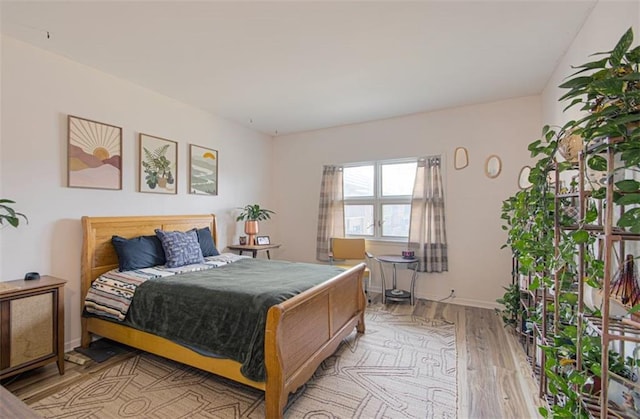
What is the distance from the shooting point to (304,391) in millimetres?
2104

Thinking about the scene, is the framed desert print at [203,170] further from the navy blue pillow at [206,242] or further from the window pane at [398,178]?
the window pane at [398,178]

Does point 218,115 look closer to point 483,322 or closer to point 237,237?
point 237,237

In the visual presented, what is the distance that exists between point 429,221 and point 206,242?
3.01m

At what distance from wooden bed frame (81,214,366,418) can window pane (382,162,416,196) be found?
1794 mm

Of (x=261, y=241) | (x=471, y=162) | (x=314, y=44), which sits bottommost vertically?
(x=261, y=241)

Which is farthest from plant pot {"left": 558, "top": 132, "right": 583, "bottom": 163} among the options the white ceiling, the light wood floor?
the light wood floor

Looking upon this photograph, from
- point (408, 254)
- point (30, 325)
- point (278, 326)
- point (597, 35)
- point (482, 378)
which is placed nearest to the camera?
point (278, 326)

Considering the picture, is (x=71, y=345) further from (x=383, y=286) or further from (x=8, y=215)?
(x=383, y=286)

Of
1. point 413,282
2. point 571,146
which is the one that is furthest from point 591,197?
point 413,282

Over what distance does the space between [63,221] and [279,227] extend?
3.22 metres

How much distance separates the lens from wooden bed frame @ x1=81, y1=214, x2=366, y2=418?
5.75 ft

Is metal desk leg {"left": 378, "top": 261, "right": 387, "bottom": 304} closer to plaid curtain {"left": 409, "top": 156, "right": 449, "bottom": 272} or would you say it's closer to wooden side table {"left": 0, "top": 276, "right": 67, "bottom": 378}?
plaid curtain {"left": 409, "top": 156, "right": 449, "bottom": 272}

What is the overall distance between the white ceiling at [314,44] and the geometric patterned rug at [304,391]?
2.69m

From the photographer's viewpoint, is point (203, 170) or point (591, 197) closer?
point (591, 197)
